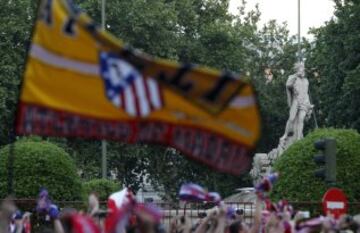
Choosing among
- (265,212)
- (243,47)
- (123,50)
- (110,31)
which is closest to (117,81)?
(123,50)

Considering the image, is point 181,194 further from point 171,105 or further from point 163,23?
point 163,23

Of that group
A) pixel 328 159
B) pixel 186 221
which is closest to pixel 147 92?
pixel 186 221

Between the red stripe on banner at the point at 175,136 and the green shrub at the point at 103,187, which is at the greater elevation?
the green shrub at the point at 103,187

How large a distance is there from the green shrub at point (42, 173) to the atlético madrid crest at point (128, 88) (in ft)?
65.7

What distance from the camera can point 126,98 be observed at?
1042cm

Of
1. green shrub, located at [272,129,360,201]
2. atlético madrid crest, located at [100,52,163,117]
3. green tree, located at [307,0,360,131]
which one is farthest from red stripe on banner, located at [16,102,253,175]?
green tree, located at [307,0,360,131]

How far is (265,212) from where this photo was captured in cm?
1446

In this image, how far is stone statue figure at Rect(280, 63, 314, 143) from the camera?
1510 inches

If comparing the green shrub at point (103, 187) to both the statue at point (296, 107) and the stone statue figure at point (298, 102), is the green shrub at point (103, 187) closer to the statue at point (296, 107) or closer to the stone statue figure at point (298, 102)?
the statue at point (296, 107)

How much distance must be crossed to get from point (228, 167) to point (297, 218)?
14.0 feet

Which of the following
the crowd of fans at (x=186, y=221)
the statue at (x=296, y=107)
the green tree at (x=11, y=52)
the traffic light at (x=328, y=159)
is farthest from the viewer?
the green tree at (x=11, y=52)

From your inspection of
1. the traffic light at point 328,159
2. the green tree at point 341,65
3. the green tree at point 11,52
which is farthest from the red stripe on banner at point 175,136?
the green tree at point 341,65

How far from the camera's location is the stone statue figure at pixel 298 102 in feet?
126

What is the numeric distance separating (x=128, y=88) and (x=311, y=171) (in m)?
18.9
